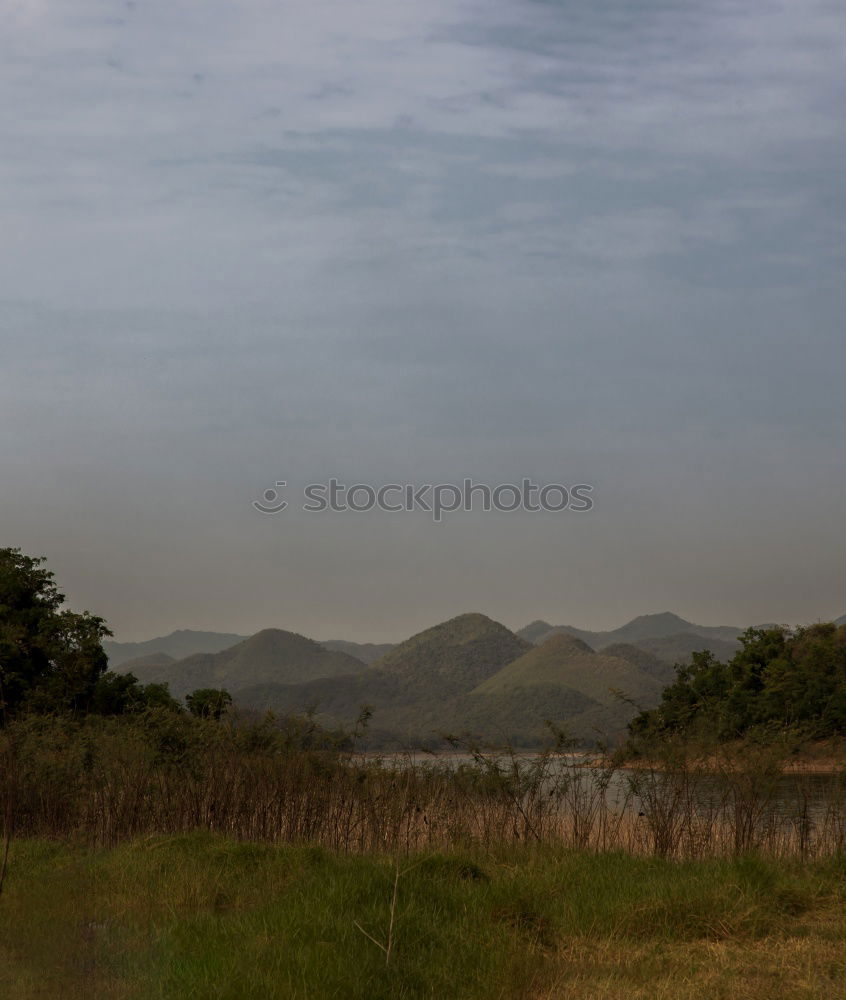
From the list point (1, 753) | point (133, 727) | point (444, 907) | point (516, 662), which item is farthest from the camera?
point (516, 662)

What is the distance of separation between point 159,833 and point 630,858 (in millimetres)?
6014

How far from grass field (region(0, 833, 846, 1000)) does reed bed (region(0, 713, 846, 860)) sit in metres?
1.54

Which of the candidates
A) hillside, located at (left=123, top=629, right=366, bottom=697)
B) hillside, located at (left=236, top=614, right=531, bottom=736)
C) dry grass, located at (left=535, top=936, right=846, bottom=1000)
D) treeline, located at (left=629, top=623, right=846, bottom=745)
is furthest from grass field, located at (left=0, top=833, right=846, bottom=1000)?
hillside, located at (left=123, top=629, right=366, bottom=697)

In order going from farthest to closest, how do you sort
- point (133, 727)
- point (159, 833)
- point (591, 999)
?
point (133, 727), point (159, 833), point (591, 999)

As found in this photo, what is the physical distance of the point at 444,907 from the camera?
7.73 m

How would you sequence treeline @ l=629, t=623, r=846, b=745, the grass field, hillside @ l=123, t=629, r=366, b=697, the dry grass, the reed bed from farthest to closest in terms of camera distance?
1. hillside @ l=123, t=629, r=366, b=697
2. treeline @ l=629, t=623, r=846, b=745
3. the reed bed
4. the grass field
5. the dry grass

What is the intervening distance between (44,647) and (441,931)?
84.1ft

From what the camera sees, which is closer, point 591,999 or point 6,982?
point 591,999

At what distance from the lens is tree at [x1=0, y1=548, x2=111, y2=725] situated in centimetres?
2941

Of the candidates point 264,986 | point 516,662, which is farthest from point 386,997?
point 516,662

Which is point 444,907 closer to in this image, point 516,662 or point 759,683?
point 759,683

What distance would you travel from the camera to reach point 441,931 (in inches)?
281

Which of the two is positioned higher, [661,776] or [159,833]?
[661,776]

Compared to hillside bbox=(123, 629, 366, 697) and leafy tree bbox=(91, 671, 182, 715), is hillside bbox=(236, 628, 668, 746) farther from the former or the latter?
leafy tree bbox=(91, 671, 182, 715)
